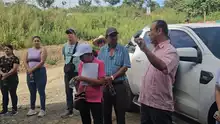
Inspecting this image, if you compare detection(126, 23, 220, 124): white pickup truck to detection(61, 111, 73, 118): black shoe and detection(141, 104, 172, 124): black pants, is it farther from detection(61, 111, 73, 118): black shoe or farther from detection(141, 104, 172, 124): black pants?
detection(61, 111, 73, 118): black shoe

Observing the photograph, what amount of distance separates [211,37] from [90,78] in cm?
169

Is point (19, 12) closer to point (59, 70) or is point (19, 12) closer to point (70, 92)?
point (59, 70)

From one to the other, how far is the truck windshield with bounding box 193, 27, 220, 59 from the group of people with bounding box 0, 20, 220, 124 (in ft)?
3.03

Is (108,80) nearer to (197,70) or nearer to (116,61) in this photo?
(116,61)

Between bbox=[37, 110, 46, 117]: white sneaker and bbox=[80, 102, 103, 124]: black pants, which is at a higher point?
bbox=[80, 102, 103, 124]: black pants

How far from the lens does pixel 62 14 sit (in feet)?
73.5

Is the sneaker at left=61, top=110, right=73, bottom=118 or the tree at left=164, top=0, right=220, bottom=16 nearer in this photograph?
the sneaker at left=61, top=110, right=73, bottom=118

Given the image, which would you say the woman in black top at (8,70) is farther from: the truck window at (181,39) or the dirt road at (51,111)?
the truck window at (181,39)

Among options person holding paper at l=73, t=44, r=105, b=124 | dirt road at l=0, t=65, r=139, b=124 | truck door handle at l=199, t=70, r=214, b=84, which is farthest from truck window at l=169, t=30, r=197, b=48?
dirt road at l=0, t=65, r=139, b=124

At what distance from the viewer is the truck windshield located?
15.2 ft

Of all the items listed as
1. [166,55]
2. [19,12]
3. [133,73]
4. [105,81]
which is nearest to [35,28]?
[19,12]

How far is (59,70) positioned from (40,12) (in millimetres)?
6933

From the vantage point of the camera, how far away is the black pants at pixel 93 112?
4.90m

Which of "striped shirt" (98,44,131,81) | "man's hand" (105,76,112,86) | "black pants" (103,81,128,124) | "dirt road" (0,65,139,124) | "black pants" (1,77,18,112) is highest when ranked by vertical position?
"striped shirt" (98,44,131,81)
